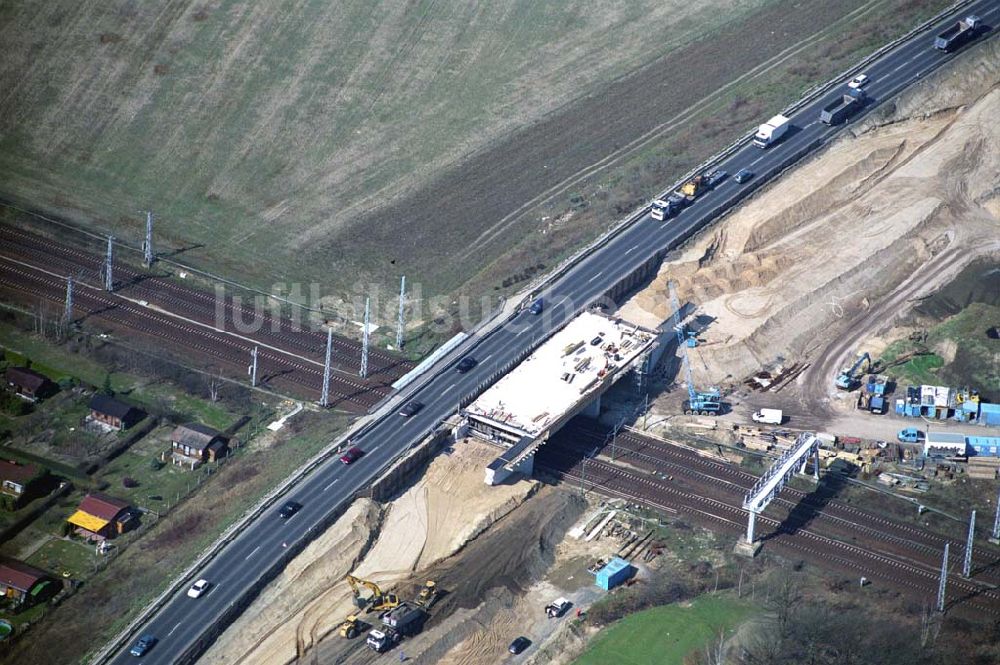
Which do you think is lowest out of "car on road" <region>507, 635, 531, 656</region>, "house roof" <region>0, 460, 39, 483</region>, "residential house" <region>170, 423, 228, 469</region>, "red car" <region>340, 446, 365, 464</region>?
"car on road" <region>507, 635, 531, 656</region>

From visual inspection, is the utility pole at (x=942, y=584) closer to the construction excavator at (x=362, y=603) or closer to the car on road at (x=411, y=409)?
the construction excavator at (x=362, y=603)

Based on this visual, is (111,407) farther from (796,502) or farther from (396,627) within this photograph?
(796,502)

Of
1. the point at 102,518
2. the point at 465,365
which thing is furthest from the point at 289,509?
the point at 465,365

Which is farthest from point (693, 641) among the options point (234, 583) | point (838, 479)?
point (234, 583)

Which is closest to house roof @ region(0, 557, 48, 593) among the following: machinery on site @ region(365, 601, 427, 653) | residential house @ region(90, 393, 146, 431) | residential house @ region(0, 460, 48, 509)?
residential house @ region(0, 460, 48, 509)

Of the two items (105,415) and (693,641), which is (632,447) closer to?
(693,641)

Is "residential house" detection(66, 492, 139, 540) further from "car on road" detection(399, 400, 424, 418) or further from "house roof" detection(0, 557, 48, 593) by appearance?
"car on road" detection(399, 400, 424, 418)
